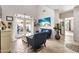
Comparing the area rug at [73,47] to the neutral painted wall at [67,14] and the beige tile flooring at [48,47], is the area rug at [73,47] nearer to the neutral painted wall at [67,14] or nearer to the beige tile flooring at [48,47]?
the beige tile flooring at [48,47]

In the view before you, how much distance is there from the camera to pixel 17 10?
9.06 feet

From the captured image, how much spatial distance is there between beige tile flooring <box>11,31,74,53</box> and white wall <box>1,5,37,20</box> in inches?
29.8

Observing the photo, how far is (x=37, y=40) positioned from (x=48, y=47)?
1.18ft

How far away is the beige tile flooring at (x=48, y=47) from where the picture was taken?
9.14ft

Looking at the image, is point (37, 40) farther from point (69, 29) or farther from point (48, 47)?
point (69, 29)

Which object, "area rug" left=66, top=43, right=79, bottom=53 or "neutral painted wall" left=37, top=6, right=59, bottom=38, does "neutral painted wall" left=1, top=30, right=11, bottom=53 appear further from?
"area rug" left=66, top=43, right=79, bottom=53

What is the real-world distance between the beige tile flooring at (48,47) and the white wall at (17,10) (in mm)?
756

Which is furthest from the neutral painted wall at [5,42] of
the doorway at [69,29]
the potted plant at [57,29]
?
the doorway at [69,29]

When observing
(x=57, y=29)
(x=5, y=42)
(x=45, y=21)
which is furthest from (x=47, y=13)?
(x=5, y=42)

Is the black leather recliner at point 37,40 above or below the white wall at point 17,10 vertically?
below

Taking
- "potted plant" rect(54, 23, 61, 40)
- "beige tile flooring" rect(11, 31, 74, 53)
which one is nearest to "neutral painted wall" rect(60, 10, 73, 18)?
"potted plant" rect(54, 23, 61, 40)

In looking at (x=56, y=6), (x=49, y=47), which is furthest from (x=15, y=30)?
(x=56, y=6)

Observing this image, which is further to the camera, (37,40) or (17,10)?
(37,40)
